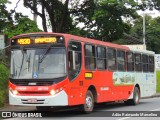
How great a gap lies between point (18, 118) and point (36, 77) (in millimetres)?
1624

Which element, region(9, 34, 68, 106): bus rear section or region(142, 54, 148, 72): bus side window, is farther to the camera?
region(142, 54, 148, 72): bus side window

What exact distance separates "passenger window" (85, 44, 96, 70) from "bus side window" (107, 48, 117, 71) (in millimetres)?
1681

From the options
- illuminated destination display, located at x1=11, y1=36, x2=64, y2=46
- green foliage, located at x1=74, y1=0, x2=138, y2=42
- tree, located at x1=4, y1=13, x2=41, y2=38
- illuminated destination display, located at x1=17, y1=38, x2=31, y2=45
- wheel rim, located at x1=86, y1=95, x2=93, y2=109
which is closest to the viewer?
illuminated destination display, located at x1=11, y1=36, x2=64, y2=46

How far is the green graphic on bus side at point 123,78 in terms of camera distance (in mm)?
19969

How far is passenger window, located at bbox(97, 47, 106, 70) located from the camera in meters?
18.1

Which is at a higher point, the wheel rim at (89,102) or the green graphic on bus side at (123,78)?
the green graphic on bus side at (123,78)

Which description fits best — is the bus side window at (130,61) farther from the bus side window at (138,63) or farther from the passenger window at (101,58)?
the passenger window at (101,58)

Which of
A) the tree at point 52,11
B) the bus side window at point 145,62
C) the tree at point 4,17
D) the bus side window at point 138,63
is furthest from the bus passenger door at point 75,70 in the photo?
the tree at point 52,11

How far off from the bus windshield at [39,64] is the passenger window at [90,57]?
1823mm

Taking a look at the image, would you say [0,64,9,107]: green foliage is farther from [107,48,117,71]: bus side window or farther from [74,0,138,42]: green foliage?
[74,0,138,42]: green foliage

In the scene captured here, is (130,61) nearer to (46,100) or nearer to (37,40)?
(37,40)

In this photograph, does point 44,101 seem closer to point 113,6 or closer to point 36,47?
point 36,47

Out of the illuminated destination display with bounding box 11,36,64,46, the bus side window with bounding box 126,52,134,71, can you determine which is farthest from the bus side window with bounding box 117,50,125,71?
the illuminated destination display with bounding box 11,36,64,46

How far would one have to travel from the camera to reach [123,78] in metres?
20.9
